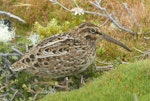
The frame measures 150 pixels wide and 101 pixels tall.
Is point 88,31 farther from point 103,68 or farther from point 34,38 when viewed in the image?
point 34,38

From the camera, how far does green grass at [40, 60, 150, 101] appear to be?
6.55m

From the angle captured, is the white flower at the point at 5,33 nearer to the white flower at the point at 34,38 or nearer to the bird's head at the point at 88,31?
the white flower at the point at 34,38

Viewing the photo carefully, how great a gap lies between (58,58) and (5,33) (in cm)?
164

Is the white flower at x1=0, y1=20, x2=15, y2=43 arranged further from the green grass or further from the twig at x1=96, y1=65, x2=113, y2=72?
the green grass

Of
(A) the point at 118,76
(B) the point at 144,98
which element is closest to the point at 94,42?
(A) the point at 118,76

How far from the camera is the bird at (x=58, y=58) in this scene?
7426 mm

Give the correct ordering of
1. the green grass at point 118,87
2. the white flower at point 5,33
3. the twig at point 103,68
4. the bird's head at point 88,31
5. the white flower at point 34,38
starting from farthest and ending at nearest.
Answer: the white flower at point 5,33 < the white flower at point 34,38 < the twig at point 103,68 < the bird's head at point 88,31 < the green grass at point 118,87

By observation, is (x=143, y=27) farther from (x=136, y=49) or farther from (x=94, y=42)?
(x=94, y=42)

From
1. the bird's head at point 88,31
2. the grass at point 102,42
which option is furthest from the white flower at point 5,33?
the bird's head at point 88,31

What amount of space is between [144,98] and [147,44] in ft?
8.38

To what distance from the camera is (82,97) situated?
6680 mm

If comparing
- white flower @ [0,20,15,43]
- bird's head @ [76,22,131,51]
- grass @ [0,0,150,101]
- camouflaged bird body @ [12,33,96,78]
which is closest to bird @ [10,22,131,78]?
camouflaged bird body @ [12,33,96,78]

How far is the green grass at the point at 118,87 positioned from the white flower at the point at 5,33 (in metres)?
1.92

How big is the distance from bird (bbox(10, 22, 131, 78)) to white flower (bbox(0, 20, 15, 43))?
108cm
